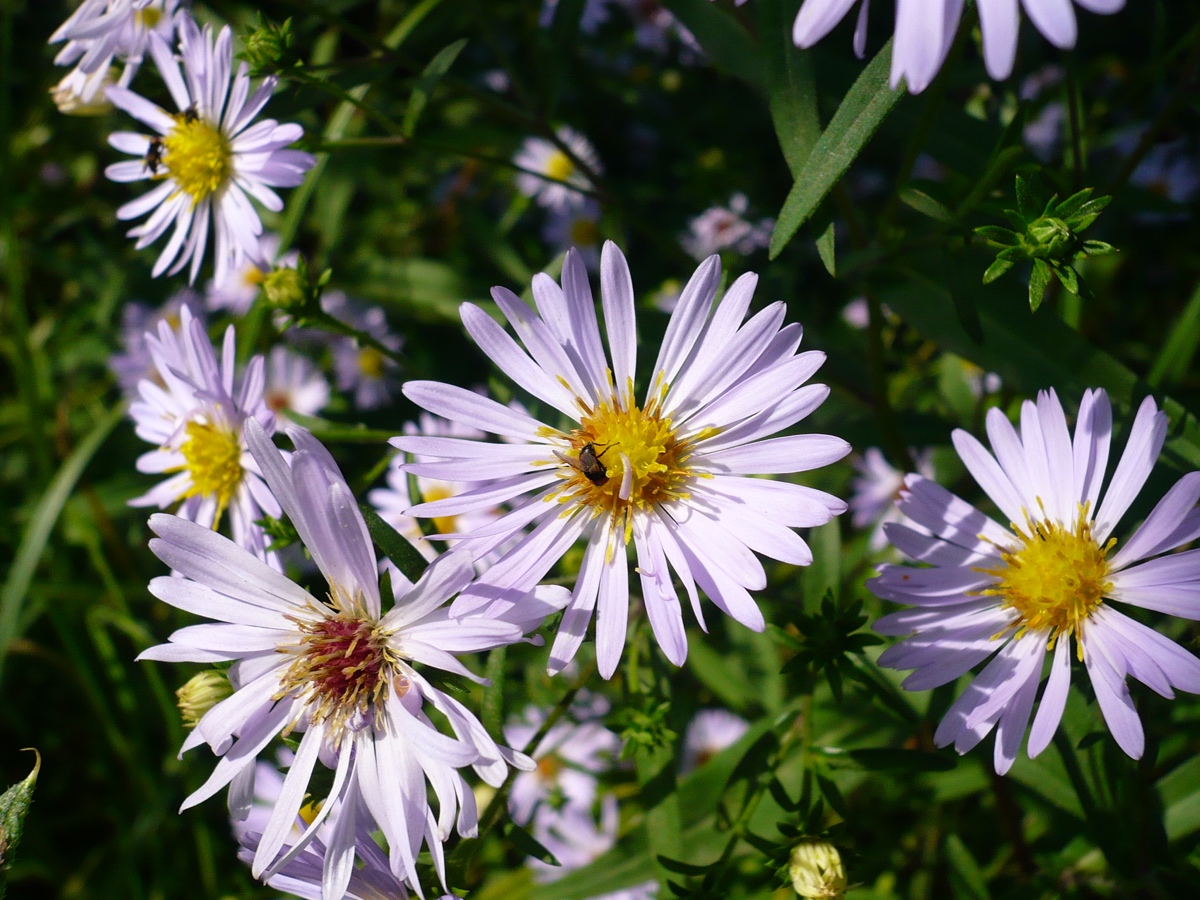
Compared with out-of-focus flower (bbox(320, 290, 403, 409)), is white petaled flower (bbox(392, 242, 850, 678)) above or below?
below

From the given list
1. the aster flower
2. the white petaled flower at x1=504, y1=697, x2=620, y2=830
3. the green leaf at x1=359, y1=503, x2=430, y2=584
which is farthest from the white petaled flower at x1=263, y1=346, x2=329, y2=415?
the green leaf at x1=359, y1=503, x2=430, y2=584

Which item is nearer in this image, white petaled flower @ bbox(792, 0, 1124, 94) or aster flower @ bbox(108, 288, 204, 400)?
white petaled flower @ bbox(792, 0, 1124, 94)

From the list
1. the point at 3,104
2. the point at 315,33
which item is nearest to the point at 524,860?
the point at 3,104

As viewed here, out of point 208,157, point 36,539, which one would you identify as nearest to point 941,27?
point 208,157

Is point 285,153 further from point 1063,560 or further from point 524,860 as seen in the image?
point 524,860

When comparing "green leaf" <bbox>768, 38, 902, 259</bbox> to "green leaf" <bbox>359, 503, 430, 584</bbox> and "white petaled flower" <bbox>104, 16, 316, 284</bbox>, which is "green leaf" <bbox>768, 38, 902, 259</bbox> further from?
"white petaled flower" <bbox>104, 16, 316, 284</bbox>

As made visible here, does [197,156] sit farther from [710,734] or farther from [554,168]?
[710,734]

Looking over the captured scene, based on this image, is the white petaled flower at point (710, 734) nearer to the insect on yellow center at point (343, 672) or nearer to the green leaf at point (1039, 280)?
the insect on yellow center at point (343, 672)
